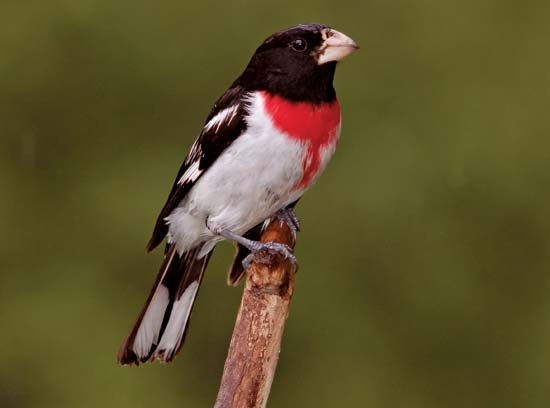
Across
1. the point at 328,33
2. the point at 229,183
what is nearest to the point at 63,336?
the point at 229,183

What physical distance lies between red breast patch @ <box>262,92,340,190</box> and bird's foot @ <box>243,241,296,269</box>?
0.66 ft

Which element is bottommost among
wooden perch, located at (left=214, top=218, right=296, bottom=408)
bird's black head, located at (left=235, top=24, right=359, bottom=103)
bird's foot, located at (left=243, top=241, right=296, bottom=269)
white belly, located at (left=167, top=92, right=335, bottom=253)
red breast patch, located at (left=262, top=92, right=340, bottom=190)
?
wooden perch, located at (left=214, top=218, right=296, bottom=408)

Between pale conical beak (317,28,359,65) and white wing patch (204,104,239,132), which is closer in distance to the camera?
pale conical beak (317,28,359,65)

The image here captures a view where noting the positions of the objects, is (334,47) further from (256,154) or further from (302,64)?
(256,154)

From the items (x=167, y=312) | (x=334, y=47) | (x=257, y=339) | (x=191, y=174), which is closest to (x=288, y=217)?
(x=191, y=174)

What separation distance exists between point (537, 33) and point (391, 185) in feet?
2.66

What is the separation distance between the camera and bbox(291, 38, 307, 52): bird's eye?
8.52ft

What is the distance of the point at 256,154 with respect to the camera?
2570mm

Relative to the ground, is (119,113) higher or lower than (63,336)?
higher

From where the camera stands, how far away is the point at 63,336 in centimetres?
392

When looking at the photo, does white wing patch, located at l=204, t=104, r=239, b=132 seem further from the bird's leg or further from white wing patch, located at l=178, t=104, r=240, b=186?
the bird's leg

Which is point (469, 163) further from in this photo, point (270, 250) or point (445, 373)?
point (270, 250)

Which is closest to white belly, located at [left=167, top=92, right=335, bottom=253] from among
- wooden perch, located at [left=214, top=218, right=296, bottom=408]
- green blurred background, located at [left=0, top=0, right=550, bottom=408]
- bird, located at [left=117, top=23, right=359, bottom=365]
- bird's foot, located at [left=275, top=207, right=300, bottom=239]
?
bird, located at [left=117, top=23, right=359, bottom=365]

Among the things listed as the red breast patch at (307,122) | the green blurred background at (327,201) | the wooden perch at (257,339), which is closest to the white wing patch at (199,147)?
the red breast patch at (307,122)
